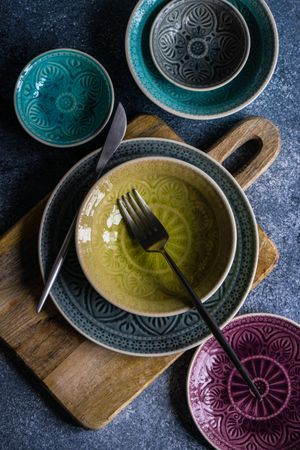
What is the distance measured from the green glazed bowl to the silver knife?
0.03 meters

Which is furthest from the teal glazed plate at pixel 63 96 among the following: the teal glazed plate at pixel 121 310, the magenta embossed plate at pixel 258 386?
the magenta embossed plate at pixel 258 386

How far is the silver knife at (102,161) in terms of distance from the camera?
0.87 m

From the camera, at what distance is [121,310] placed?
882mm

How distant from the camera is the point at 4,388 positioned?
1.03 meters

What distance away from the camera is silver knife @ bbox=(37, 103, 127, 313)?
869 mm

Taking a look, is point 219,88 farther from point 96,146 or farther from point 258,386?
point 258,386

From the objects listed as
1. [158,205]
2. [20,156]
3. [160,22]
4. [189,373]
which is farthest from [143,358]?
[160,22]

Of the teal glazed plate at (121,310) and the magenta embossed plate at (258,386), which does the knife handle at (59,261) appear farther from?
the magenta embossed plate at (258,386)

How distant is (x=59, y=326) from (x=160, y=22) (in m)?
0.51

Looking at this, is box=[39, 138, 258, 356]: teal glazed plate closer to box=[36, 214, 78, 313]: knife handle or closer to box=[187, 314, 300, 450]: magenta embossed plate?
box=[36, 214, 78, 313]: knife handle

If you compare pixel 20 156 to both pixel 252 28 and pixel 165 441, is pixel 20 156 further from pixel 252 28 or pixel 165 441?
pixel 165 441

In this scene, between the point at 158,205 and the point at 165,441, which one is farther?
the point at 165,441

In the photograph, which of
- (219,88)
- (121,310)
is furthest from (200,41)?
(121,310)

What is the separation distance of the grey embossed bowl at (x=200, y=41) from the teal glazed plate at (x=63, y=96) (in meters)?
0.11
